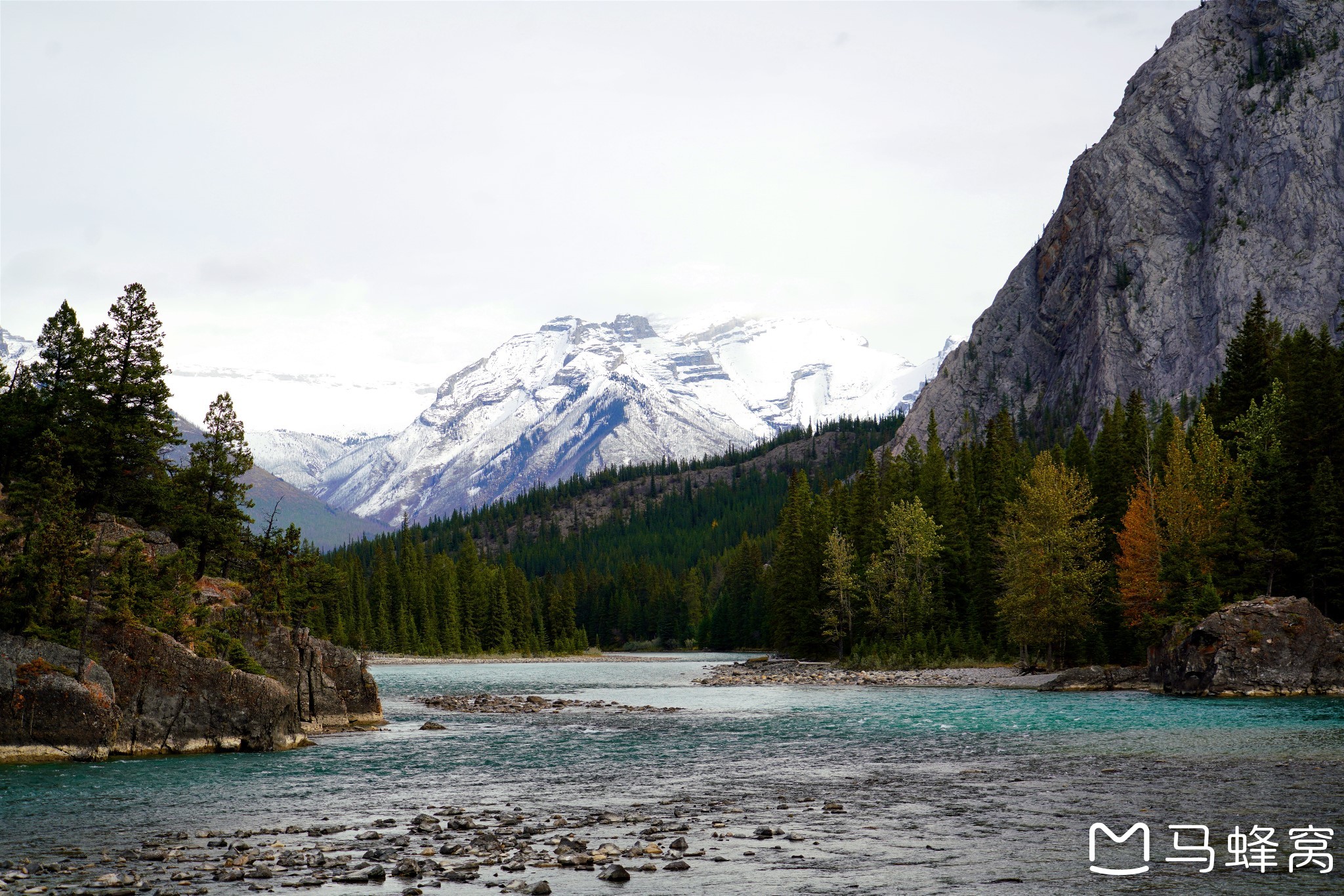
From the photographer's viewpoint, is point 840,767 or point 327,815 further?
point 840,767

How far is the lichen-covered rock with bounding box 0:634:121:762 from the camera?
119 feet

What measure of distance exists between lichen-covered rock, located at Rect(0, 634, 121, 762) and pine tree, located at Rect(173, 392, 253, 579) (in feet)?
55.6

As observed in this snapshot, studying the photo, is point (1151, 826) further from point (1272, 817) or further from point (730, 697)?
point (730, 697)

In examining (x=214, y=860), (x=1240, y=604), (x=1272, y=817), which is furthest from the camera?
(x=1240, y=604)

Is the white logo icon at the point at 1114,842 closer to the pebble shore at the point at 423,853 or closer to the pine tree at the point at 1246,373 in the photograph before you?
the pebble shore at the point at 423,853

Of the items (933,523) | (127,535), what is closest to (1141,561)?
(933,523)

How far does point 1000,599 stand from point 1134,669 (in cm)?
1446

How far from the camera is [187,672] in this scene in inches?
1607

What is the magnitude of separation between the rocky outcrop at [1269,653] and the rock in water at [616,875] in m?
49.3

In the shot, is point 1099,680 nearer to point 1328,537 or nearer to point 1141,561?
point 1141,561

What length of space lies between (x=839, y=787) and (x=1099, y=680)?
142 ft

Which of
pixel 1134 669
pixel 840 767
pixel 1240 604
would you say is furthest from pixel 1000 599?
pixel 840 767

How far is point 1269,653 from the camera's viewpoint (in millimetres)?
58750

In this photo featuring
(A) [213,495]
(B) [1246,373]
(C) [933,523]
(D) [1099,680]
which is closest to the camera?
(A) [213,495]
